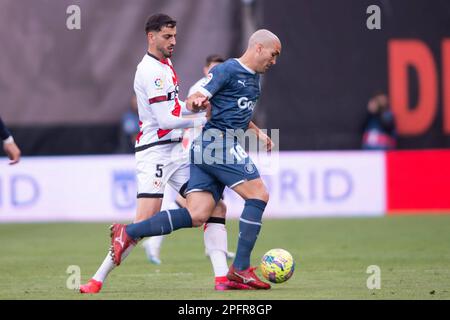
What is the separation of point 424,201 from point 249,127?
10.1m

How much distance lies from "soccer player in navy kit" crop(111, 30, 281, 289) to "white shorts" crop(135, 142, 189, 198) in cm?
20

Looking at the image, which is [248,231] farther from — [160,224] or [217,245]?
[160,224]

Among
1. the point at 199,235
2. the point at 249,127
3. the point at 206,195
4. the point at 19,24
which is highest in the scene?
the point at 19,24

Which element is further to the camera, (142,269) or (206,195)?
(142,269)

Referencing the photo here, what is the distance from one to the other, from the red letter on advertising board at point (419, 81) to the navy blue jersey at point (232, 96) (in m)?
11.5

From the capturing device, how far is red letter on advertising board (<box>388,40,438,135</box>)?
20.1m

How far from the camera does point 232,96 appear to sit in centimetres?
910

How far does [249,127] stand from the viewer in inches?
374

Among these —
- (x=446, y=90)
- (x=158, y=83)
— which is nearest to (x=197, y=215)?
(x=158, y=83)

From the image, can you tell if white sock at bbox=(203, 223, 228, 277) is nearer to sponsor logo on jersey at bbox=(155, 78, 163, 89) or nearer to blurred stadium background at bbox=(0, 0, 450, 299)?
sponsor logo on jersey at bbox=(155, 78, 163, 89)

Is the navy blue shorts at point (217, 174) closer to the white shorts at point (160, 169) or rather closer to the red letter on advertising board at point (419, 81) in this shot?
the white shorts at point (160, 169)
